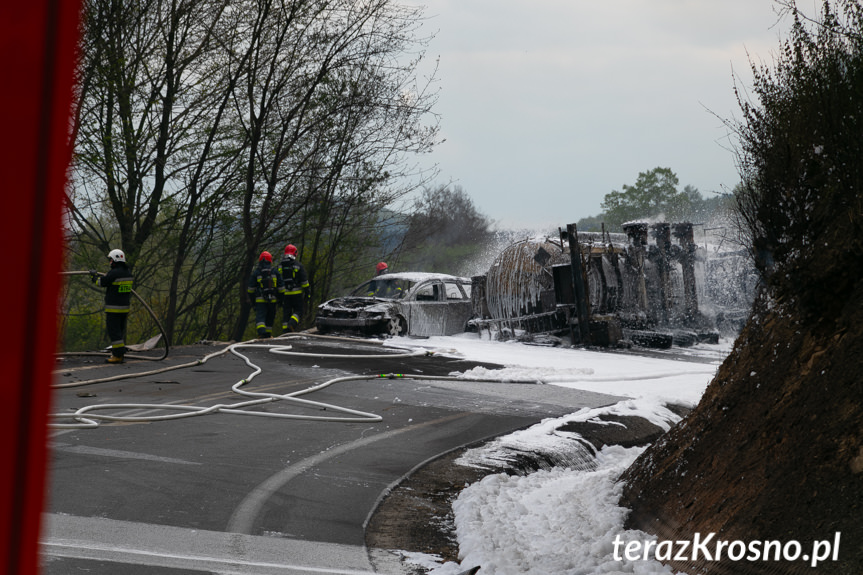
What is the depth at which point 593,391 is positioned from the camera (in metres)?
12.8

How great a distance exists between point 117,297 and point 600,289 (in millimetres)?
11974

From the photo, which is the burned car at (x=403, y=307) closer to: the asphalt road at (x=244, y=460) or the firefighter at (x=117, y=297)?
the asphalt road at (x=244, y=460)

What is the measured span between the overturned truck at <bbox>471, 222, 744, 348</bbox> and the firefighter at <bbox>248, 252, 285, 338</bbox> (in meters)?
5.47

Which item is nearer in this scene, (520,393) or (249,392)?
(249,392)

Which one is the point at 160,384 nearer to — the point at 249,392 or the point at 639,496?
the point at 249,392

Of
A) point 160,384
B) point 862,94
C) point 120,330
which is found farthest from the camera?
point 120,330

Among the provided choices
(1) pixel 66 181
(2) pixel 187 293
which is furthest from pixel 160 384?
(2) pixel 187 293

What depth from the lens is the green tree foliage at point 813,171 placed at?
14.1 ft

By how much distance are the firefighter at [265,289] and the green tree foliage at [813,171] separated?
1613cm

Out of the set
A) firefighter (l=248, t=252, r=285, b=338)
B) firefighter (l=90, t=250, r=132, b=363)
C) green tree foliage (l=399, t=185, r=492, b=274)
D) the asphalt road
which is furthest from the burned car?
green tree foliage (l=399, t=185, r=492, b=274)

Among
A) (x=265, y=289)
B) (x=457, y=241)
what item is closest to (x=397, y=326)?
(x=265, y=289)

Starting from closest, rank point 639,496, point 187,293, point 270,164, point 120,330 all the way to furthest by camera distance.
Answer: point 639,496 < point 120,330 < point 270,164 < point 187,293

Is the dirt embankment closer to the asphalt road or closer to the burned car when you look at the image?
the asphalt road

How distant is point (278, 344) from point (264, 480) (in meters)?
11.8
